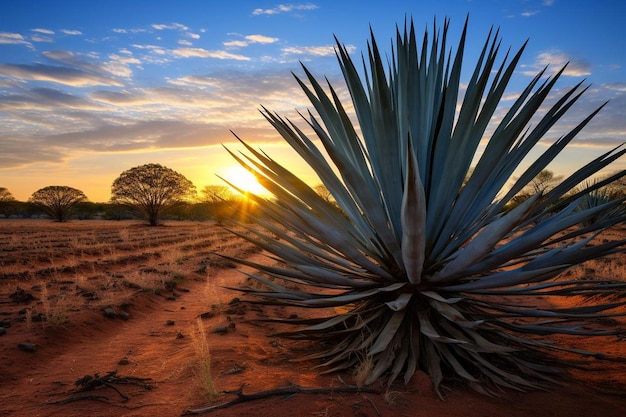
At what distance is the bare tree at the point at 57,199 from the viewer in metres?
37.5

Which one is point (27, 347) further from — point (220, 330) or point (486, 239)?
point (486, 239)

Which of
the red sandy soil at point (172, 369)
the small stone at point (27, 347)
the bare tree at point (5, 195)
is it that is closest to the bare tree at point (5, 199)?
the bare tree at point (5, 195)

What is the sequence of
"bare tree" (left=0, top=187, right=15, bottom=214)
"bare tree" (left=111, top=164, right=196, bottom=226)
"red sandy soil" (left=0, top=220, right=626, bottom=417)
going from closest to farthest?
"red sandy soil" (left=0, top=220, right=626, bottom=417) → "bare tree" (left=111, top=164, right=196, bottom=226) → "bare tree" (left=0, top=187, right=15, bottom=214)

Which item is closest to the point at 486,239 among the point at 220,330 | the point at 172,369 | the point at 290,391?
the point at 290,391

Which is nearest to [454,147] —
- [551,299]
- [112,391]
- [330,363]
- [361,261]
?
[361,261]

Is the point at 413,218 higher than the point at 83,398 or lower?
higher

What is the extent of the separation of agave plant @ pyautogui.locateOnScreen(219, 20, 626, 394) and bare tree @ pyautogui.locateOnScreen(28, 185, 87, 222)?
41660mm

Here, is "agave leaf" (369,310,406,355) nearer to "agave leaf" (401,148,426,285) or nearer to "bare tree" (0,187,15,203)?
"agave leaf" (401,148,426,285)

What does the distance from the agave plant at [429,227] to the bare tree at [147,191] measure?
34482 millimetres

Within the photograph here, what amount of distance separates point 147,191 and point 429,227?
35.3m

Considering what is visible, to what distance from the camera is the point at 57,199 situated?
1513 inches

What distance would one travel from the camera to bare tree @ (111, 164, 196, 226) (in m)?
35.0

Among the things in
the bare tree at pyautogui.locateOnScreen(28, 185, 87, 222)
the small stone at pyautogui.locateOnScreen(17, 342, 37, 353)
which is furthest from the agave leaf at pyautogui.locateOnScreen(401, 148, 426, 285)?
the bare tree at pyautogui.locateOnScreen(28, 185, 87, 222)

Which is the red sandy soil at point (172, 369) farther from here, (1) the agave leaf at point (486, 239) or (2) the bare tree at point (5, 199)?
(2) the bare tree at point (5, 199)
